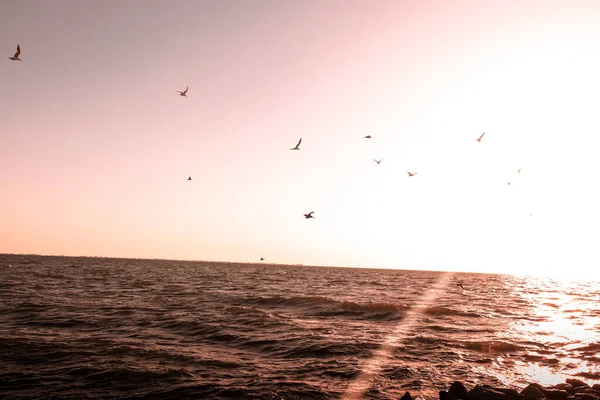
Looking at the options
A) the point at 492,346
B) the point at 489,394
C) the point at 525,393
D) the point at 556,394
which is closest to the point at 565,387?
the point at 556,394

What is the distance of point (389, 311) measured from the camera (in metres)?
24.5

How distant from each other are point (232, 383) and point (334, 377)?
10.1 ft

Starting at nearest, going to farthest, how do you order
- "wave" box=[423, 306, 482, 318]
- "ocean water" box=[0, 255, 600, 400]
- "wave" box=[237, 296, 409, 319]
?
"ocean water" box=[0, 255, 600, 400]
"wave" box=[237, 296, 409, 319]
"wave" box=[423, 306, 482, 318]

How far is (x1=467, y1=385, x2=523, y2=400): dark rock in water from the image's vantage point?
8194 mm

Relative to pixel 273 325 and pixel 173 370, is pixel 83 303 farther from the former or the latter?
pixel 173 370

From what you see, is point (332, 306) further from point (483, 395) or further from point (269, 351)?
point (483, 395)

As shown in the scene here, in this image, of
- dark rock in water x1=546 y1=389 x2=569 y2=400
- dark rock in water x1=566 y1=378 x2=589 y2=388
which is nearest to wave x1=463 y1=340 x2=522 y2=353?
dark rock in water x1=566 y1=378 x2=589 y2=388

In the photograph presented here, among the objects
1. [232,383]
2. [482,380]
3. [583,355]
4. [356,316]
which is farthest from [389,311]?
[232,383]

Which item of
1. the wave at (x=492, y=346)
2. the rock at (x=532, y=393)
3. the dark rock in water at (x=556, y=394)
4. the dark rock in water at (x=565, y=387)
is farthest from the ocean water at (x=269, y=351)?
the rock at (x=532, y=393)

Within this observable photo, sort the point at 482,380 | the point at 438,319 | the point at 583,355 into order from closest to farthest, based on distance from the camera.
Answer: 1. the point at 482,380
2. the point at 583,355
3. the point at 438,319

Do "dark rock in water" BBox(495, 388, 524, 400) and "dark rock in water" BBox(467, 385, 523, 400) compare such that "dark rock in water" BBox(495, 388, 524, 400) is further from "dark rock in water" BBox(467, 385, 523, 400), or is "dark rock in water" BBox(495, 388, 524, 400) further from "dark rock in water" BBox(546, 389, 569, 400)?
"dark rock in water" BBox(546, 389, 569, 400)

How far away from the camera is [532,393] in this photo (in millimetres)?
8797

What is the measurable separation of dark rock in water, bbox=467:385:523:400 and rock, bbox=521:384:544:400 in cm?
21

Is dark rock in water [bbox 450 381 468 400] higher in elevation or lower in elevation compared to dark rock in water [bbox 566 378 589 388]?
higher
